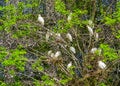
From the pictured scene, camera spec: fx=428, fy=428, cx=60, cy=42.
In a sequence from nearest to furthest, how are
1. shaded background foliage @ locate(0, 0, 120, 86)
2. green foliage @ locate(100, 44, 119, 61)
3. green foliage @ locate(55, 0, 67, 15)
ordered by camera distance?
green foliage @ locate(100, 44, 119, 61)
shaded background foliage @ locate(0, 0, 120, 86)
green foliage @ locate(55, 0, 67, 15)

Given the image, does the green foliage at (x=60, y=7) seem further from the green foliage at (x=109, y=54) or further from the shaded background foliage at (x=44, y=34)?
the green foliage at (x=109, y=54)

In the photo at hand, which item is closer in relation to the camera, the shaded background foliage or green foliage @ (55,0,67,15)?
the shaded background foliage

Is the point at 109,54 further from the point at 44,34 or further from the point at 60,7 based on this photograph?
the point at 44,34

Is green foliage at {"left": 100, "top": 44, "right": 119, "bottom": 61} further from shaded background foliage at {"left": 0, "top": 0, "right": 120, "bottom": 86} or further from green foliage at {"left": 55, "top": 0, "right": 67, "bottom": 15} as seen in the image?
green foliage at {"left": 55, "top": 0, "right": 67, "bottom": 15}

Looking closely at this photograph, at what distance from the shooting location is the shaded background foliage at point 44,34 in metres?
12.2

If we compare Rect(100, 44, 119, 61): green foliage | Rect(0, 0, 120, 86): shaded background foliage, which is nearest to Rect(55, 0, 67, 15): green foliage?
Rect(0, 0, 120, 86): shaded background foliage

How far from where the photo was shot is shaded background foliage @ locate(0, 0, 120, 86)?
12.2 m

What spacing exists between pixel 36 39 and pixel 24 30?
1.67ft

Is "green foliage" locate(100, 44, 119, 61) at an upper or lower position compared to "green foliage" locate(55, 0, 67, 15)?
lower

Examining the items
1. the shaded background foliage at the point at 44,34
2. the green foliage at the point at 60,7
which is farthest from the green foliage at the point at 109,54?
the green foliage at the point at 60,7

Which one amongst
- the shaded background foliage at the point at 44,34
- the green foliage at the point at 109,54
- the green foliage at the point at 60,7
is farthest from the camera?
the green foliage at the point at 60,7

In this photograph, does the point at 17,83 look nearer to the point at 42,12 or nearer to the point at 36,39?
the point at 36,39

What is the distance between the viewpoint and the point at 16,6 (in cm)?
1560

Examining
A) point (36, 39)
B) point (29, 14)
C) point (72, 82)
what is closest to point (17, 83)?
point (36, 39)
